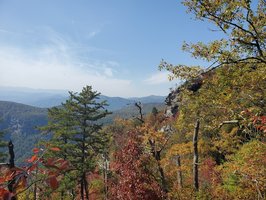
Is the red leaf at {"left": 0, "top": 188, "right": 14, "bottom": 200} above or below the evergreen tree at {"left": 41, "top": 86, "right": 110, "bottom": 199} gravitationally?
above

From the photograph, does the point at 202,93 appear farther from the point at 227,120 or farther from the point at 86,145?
the point at 86,145

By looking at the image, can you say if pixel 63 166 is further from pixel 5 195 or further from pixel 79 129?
pixel 79 129

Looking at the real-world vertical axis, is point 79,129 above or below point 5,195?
below

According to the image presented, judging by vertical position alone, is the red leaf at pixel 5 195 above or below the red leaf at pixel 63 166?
below

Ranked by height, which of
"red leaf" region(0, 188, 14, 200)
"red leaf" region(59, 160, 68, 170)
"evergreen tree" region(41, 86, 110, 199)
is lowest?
"evergreen tree" region(41, 86, 110, 199)

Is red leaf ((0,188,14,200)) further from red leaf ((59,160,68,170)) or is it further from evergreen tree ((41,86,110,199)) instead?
evergreen tree ((41,86,110,199))

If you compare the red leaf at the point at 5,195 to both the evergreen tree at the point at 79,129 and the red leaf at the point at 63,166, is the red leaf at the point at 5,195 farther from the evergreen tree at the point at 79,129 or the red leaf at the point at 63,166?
the evergreen tree at the point at 79,129

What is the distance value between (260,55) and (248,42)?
0.53m

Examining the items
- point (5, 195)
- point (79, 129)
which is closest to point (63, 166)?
point (5, 195)

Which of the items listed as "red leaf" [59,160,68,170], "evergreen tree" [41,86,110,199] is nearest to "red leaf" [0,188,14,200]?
"red leaf" [59,160,68,170]

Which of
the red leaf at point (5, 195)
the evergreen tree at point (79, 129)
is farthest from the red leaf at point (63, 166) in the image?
the evergreen tree at point (79, 129)

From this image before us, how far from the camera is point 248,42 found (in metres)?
8.85

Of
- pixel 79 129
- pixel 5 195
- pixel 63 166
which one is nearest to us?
pixel 5 195

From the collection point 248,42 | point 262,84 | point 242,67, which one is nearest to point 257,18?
point 248,42
